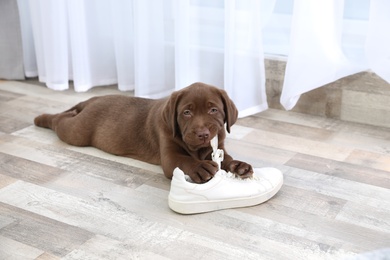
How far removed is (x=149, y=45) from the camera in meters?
2.82

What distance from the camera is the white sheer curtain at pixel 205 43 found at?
2.44 metres

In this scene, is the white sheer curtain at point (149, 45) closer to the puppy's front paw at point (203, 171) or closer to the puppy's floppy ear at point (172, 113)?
the puppy's floppy ear at point (172, 113)

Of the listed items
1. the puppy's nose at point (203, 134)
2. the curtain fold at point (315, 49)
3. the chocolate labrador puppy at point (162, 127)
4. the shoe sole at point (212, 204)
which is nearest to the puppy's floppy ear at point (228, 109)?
the chocolate labrador puppy at point (162, 127)

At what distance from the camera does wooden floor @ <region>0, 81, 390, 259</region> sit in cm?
161

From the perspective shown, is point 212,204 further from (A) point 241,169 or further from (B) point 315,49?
(B) point 315,49

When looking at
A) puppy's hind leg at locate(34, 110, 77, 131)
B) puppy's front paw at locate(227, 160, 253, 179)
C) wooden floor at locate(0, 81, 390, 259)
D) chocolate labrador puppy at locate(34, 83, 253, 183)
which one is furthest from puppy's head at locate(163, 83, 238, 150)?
puppy's hind leg at locate(34, 110, 77, 131)

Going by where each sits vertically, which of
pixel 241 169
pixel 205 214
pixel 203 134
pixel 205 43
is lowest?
pixel 205 214

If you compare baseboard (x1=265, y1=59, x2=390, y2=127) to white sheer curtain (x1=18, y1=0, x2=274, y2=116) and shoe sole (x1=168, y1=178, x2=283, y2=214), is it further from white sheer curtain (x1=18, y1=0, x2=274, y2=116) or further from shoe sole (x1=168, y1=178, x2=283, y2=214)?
shoe sole (x1=168, y1=178, x2=283, y2=214)

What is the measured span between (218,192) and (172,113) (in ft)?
1.01

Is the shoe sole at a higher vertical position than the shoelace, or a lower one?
lower

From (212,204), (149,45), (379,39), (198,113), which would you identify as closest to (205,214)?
(212,204)

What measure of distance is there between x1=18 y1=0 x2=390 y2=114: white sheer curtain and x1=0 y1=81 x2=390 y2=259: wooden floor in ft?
0.81

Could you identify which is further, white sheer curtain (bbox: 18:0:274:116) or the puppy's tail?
white sheer curtain (bbox: 18:0:274:116)

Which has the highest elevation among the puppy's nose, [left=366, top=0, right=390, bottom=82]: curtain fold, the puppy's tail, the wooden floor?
[left=366, top=0, right=390, bottom=82]: curtain fold
